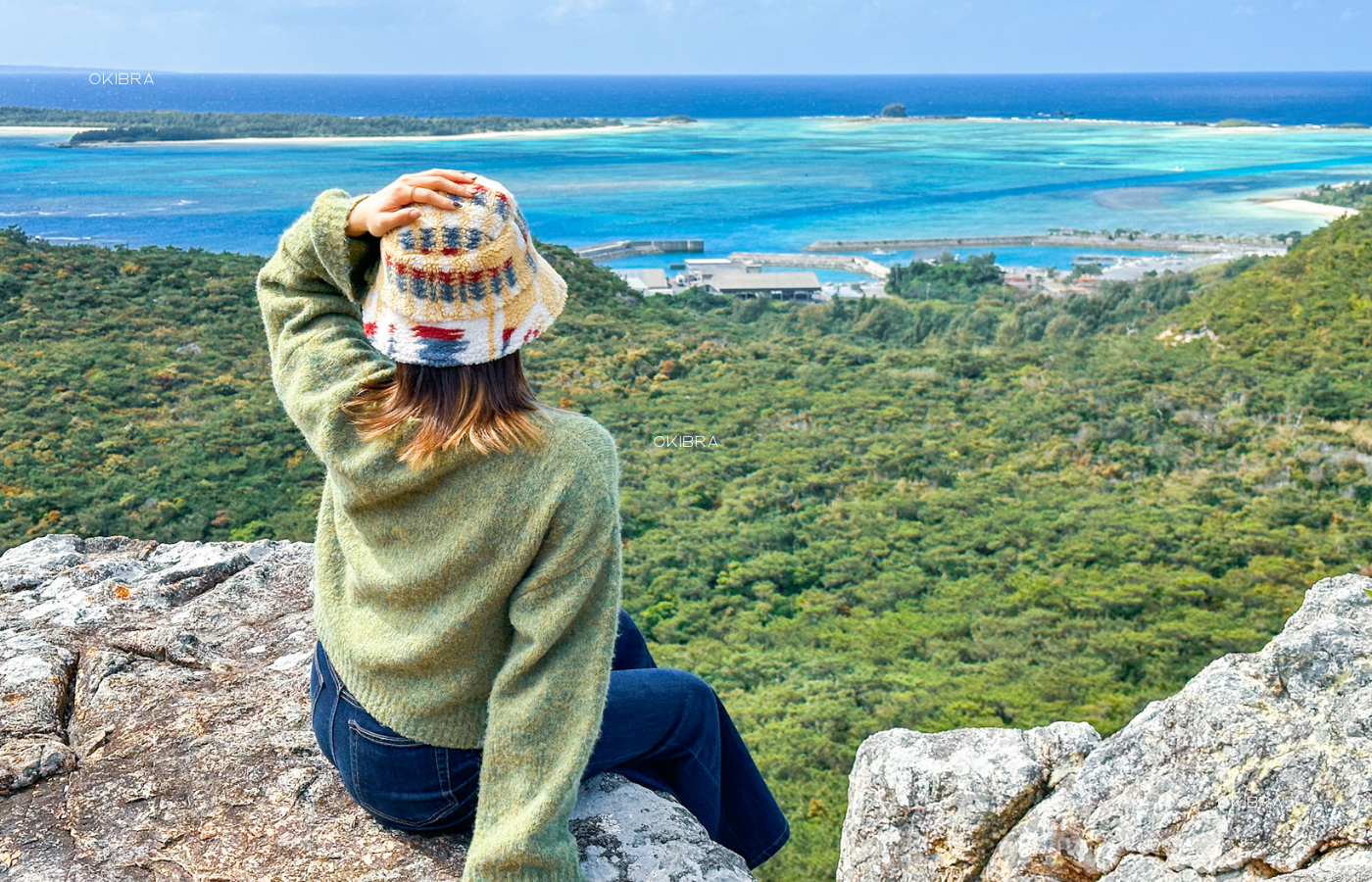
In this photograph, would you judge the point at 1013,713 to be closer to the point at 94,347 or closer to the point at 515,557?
the point at 515,557

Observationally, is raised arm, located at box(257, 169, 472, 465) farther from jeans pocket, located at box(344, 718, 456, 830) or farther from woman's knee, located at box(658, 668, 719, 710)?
woman's knee, located at box(658, 668, 719, 710)

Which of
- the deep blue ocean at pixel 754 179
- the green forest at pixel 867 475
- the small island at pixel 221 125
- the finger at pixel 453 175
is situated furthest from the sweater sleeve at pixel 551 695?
the small island at pixel 221 125

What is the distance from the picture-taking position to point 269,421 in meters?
11.4

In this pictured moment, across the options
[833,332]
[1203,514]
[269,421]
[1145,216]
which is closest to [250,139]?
[1145,216]

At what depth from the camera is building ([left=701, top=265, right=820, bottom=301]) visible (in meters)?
26.1

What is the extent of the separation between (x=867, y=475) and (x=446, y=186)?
9749 mm

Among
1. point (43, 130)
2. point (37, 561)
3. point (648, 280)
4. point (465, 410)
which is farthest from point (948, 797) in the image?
point (43, 130)

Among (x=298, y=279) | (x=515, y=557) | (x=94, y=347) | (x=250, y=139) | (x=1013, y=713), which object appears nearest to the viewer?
(x=515, y=557)

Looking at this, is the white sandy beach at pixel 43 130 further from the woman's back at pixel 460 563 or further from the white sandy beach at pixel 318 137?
the woman's back at pixel 460 563

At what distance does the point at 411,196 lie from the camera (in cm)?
159

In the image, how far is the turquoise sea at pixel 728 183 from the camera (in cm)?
3906

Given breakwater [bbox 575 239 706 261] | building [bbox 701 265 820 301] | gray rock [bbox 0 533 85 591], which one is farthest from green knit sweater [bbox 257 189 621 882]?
breakwater [bbox 575 239 706 261]

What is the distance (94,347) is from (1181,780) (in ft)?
44.7

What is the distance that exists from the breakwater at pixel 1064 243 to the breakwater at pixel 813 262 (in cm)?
325
